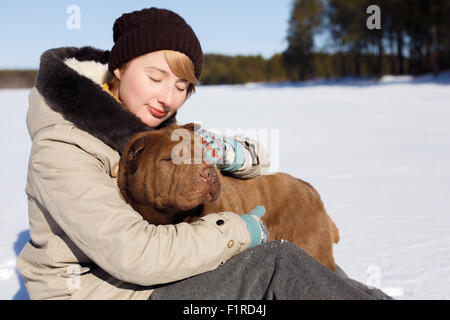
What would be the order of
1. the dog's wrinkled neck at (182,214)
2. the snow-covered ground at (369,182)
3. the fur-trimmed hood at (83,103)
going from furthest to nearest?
the snow-covered ground at (369,182), the dog's wrinkled neck at (182,214), the fur-trimmed hood at (83,103)

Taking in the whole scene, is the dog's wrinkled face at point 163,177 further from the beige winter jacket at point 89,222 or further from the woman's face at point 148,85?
the woman's face at point 148,85

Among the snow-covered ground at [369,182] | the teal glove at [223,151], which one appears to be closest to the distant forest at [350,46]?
the snow-covered ground at [369,182]

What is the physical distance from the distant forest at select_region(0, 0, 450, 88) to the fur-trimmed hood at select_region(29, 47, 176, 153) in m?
25.0

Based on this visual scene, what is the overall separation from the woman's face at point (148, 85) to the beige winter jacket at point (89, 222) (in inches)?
10.8

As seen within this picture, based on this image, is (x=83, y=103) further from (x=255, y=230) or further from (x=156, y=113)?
(x=255, y=230)

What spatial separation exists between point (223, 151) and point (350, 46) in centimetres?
3794

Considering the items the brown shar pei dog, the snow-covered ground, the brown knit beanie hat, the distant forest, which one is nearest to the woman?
the brown shar pei dog

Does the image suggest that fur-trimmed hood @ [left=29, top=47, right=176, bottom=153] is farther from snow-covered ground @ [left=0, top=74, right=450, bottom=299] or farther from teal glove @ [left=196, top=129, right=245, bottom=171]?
snow-covered ground @ [left=0, top=74, right=450, bottom=299]

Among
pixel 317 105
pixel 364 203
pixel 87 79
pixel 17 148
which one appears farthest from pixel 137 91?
pixel 317 105

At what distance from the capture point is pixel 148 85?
2.21m

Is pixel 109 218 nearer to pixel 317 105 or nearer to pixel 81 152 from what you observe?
pixel 81 152

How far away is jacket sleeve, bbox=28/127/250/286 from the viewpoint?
5.15ft

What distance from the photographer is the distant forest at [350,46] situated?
90.8 ft
